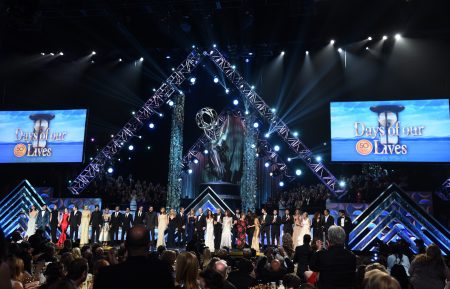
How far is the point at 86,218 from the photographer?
16.7 metres

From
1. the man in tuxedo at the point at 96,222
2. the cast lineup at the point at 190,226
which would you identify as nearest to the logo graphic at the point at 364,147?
the cast lineup at the point at 190,226

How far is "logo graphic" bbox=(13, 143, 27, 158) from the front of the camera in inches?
795

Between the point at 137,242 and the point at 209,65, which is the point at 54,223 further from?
the point at 137,242

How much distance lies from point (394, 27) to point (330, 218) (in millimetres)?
9425

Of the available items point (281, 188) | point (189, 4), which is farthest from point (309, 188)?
point (189, 4)

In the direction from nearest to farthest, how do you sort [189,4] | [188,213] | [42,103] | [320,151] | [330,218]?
[330,218]
[189,4]
[188,213]
[320,151]
[42,103]

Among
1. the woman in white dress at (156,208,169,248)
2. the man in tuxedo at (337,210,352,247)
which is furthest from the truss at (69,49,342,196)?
the woman in white dress at (156,208,169,248)

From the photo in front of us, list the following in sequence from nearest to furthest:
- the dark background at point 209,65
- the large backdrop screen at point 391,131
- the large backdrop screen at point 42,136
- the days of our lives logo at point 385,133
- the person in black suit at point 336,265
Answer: the person in black suit at point 336,265, the dark background at point 209,65, the large backdrop screen at point 391,131, the days of our lives logo at point 385,133, the large backdrop screen at point 42,136

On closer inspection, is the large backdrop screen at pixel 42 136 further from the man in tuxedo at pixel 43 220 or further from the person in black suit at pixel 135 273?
the person in black suit at pixel 135 273

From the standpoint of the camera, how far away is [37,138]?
20.3 meters

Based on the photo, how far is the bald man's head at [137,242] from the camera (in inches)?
104

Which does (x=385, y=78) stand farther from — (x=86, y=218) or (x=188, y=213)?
(x=86, y=218)

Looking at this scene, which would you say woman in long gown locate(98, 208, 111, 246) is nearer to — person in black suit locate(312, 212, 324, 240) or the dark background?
the dark background

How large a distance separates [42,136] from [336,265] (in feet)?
62.8
